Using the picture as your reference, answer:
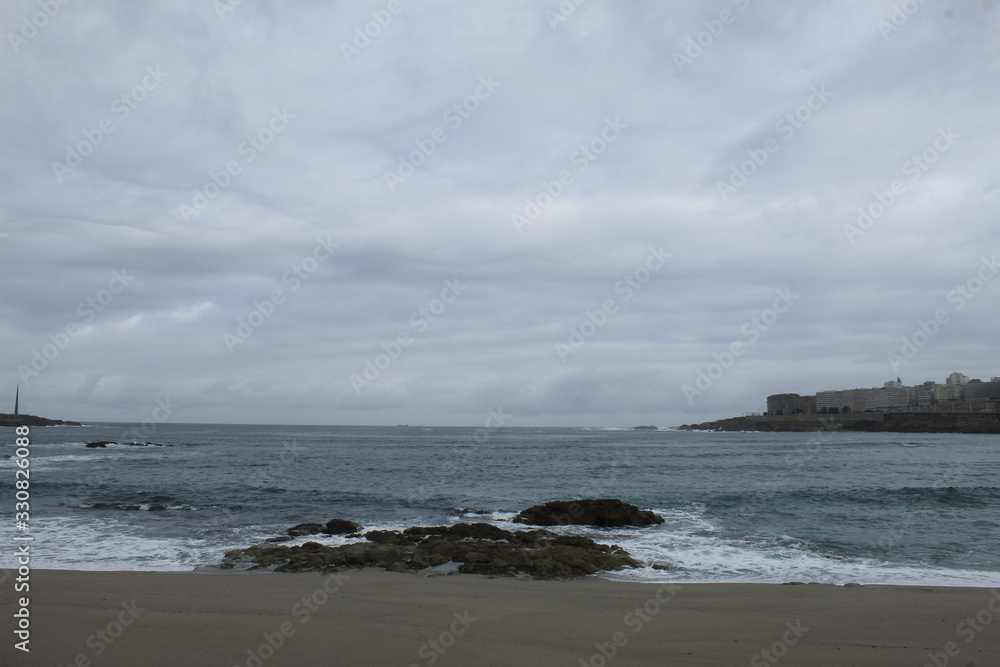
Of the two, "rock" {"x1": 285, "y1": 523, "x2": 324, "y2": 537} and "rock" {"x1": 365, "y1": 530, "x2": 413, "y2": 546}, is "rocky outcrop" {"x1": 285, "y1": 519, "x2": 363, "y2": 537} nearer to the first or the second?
"rock" {"x1": 285, "y1": 523, "x2": 324, "y2": 537}

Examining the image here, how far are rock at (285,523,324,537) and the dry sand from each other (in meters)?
6.00

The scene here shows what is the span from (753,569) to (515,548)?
5610mm

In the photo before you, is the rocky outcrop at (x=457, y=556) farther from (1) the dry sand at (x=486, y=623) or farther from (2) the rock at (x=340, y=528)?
(2) the rock at (x=340, y=528)

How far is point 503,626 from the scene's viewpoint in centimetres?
922

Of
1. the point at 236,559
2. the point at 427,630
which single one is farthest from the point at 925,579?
the point at 236,559

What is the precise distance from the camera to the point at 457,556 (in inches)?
580

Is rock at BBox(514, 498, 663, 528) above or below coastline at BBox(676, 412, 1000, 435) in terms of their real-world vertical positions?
above

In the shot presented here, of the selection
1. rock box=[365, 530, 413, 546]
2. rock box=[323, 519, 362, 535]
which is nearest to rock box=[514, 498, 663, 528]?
rock box=[365, 530, 413, 546]

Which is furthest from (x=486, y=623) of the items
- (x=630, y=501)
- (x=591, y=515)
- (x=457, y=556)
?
(x=630, y=501)

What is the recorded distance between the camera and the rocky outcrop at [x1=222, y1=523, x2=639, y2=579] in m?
13.7

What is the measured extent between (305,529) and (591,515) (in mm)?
9400

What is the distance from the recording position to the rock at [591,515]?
2060 cm

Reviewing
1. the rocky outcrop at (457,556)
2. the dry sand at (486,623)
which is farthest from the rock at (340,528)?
the dry sand at (486,623)

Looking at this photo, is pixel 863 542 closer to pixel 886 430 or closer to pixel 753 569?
pixel 753 569
